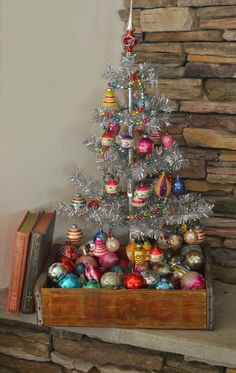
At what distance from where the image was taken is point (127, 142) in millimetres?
1647

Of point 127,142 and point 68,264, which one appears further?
point 68,264

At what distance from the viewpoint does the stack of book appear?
1724mm

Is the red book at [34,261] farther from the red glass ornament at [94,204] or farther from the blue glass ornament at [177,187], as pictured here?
the blue glass ornament at [177,187]

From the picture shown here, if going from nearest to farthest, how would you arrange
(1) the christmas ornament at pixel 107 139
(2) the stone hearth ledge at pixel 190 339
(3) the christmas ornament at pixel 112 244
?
(2) the stone hearth ledge at pixel 190 339
(1) the christmas ornament at pixel 107 139
(3) the christmas ornament at pixel 112 244

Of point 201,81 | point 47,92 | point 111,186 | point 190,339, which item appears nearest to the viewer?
point 190,339

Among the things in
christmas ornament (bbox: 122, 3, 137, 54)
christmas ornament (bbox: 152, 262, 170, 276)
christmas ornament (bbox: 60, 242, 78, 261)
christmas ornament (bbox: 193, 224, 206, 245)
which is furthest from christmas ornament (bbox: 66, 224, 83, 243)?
christmas ornament (bbox: 122, 3, 137, 54)

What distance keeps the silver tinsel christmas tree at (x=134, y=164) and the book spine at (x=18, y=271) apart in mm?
156

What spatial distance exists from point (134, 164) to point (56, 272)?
0.38 metres

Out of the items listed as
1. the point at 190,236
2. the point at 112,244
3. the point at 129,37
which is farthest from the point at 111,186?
the point at 129,37

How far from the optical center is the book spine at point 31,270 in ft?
5.65

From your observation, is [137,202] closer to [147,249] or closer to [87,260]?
[147,249]

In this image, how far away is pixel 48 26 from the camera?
187 centimetres

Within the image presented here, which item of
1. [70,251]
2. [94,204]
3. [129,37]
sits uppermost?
[129,37]

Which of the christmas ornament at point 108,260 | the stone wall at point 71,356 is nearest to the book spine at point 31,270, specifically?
the stone wall at point 71,356
